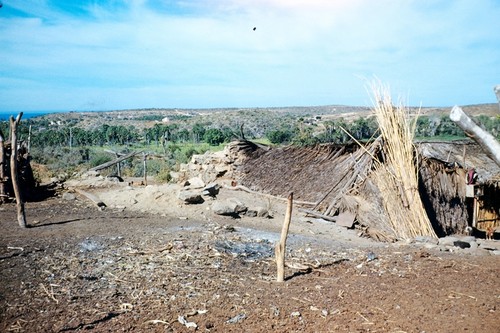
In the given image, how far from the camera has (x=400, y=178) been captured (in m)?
7.90

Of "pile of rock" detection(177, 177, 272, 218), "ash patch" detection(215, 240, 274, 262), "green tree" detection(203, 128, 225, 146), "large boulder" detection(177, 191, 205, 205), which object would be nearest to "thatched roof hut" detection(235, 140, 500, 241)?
"pile of rock" detection(177, 177, 272, 218)

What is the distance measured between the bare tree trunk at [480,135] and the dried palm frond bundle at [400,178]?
21.6 ft

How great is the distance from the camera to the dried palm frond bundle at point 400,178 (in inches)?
302

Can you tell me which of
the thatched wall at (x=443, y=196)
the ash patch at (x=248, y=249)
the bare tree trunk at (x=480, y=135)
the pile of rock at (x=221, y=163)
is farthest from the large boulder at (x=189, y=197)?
the bare tree trunk at (x=480, y=135)

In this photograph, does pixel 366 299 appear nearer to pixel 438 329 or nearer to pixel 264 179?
pixel 438 329

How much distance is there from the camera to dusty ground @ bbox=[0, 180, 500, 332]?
3586mm

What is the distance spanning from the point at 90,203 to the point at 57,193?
5.53 ft

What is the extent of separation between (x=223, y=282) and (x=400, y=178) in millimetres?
4771

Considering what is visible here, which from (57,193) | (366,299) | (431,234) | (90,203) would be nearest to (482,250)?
(431,234)

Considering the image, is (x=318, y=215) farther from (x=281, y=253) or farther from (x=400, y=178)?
(x=281, y=253)

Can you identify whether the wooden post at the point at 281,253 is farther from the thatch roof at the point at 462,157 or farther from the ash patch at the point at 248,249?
the thatch roof at the point at 462,157

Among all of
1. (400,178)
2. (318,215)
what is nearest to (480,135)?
(400,178)

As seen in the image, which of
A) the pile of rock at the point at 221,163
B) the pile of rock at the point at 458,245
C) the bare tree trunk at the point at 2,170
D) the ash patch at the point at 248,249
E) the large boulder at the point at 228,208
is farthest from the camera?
the pile of rock at the point at 221,163

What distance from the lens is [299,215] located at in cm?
902
